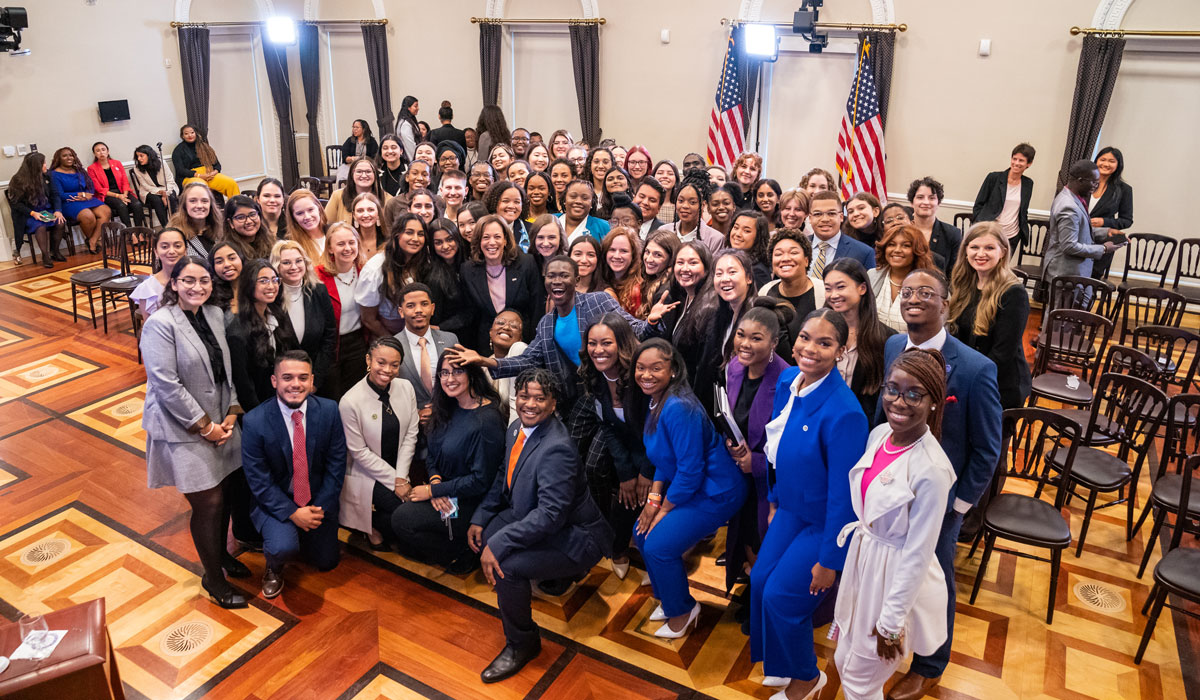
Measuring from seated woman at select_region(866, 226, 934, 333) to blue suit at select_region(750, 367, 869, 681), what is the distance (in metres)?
1.05

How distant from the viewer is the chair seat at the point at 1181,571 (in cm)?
318

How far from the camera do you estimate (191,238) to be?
15.2ft

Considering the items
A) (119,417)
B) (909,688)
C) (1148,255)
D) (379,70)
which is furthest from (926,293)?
(379,70)

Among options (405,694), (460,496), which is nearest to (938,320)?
(460,496)

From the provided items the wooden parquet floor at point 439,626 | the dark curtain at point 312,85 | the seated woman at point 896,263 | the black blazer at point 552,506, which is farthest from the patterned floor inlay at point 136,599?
the dark curtain at point 312,85

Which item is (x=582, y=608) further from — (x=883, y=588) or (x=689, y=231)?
(x=689, y=231)

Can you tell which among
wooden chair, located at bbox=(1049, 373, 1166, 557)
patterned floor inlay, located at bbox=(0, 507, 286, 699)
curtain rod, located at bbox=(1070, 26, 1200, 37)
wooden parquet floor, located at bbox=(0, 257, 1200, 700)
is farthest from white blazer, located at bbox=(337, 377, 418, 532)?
curtain rod, located at bbox=(1070, 26, 1200, 37)

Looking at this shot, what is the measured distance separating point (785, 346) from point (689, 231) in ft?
5.92

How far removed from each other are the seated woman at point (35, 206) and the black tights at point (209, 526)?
279 inches

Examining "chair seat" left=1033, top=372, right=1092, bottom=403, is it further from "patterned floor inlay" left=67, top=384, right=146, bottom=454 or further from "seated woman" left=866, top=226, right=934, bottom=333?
"patterned floor inlay" left=67, top=384, right=146, bottom=454

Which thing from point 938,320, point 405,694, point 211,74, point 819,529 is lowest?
point 405,694

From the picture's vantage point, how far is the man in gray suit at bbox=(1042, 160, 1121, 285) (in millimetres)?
6070

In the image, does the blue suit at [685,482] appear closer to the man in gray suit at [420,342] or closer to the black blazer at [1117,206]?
the man in gray suit at [420,342]

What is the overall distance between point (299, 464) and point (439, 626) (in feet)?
3.19
